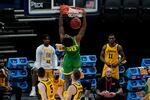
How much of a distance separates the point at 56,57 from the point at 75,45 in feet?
7.85

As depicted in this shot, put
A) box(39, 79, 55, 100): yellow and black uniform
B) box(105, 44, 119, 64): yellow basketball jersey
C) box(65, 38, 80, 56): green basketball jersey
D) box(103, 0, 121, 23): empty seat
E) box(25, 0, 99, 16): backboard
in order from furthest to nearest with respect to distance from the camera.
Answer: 1. box(103, 0, 121, 23): empty seat
2. box(25, 0, 99, 16): backboard
3. box(105, 44, 119, 64): yellow basketball jersey
4. box(65, 38, 80, 56): green basketball jersey
5. box(39, 79, 55, 100): yellow and black uniform

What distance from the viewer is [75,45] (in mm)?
12016

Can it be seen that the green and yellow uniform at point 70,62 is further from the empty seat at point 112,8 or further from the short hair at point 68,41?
the empty seat at point 112,8

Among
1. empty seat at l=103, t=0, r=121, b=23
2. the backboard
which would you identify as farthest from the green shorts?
empty seat at l=103, t=0, r=121, b=23

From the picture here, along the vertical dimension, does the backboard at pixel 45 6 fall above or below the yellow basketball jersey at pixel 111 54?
above

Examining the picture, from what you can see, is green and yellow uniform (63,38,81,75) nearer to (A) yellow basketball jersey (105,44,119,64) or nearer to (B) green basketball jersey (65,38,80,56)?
(B) green basketball jersey (65,38,80,56)

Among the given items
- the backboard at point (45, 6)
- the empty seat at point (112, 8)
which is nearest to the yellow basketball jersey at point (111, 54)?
the backboard at point (45, 6)

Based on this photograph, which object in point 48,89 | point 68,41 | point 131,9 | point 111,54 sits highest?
Answer: point 131,9

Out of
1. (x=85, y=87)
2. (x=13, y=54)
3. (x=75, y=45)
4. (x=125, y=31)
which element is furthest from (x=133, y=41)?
(x=75, y=45)

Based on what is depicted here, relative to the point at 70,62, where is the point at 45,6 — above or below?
above

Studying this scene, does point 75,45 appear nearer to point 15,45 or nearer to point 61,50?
point 61,50

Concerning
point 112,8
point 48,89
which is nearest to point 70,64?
point 48,89

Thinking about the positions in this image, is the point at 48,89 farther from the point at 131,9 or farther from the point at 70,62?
the point at 131,9

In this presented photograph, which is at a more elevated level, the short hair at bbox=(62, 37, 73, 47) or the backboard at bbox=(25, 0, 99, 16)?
the backboard at bbox=(25, 0, 99, 16)
